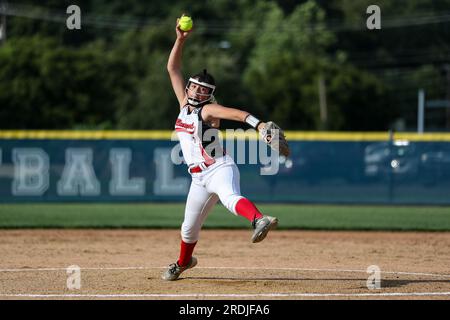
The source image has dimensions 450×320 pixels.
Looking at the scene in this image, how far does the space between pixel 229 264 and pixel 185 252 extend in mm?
1682

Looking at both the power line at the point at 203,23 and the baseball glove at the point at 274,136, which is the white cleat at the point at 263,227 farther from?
the power line at the point at 203,23

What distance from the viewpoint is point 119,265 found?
10562mm

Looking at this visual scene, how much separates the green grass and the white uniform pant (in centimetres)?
703

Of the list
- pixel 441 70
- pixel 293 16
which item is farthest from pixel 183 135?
pixel 441 70

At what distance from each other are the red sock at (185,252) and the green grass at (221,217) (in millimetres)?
6729

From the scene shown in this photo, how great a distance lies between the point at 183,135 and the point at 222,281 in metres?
1.65

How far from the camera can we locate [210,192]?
862 centimetres

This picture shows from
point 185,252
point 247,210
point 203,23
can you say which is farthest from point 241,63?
point 247,210

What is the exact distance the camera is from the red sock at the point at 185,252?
910 centimetres

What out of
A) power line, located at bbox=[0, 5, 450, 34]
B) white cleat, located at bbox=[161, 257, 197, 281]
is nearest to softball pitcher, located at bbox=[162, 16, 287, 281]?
white cleat, located at bbox=[161, 257, 197, 281]

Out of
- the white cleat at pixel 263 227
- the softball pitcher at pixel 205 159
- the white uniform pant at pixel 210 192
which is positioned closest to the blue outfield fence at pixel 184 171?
the white uniform pant at pixel 210 192

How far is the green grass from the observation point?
16031 mm

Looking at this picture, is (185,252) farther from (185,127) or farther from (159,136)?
(159,136)
